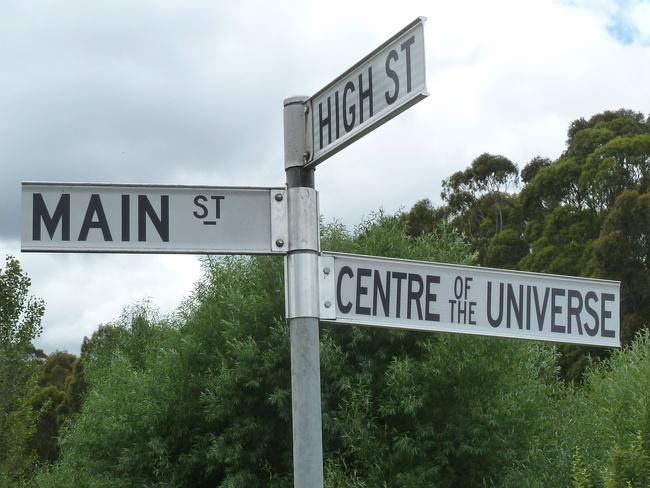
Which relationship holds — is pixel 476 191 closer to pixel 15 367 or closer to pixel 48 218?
pixel 15 367

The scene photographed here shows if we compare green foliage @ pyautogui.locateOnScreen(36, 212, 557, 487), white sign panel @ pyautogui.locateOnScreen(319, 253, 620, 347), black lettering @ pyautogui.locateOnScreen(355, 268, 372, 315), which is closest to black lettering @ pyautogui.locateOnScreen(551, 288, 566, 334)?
white sign panel @ pyautogui.locateOnScreen(319, 253, 620, 347)

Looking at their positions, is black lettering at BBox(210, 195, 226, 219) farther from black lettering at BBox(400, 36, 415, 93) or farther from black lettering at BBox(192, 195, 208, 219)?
black lettering at BBox(400, 36, 415, 93)

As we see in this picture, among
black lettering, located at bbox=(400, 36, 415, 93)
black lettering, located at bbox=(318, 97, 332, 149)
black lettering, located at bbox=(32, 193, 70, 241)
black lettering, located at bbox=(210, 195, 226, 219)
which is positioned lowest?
black lettering, located at bbox=(32, 193, 70, 241)

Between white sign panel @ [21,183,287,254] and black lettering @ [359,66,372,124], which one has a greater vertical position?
black lettering @ [359,66,372,124]

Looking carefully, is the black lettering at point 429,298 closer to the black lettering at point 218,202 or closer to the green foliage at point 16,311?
the black lettering at point 218,202

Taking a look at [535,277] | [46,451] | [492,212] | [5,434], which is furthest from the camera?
[46,451]

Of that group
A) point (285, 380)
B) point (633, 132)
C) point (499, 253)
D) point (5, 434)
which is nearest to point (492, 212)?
point (499, 253)

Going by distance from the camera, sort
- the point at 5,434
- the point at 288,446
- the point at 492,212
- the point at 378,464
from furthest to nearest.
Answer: the point at 492,212 → the point at 5,434 → the point at 288,446 → the point at 378,464

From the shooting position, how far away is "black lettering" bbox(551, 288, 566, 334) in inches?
155

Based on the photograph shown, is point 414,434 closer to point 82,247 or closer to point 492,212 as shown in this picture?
point 82,247

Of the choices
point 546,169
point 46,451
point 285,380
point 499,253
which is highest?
point 546,169

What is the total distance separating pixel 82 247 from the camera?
3.36 metres

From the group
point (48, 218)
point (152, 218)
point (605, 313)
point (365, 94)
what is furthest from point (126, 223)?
point (605, 313)

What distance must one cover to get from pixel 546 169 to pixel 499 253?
3.69 meters
